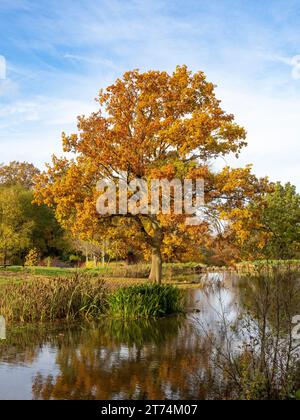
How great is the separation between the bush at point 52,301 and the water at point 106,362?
0.95 metres

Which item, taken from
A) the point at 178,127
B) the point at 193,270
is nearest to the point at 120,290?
the point at 178,127

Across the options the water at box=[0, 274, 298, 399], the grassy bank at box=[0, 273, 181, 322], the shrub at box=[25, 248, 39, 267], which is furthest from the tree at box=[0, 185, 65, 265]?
the water at box=[0, 274, 298, 399]

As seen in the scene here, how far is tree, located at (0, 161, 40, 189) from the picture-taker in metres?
61.7

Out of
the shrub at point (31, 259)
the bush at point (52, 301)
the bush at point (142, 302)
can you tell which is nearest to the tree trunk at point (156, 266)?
the bush at point (142, 302)

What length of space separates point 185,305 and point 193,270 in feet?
63.3

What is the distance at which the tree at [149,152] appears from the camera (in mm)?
20094

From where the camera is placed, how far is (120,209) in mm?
20656

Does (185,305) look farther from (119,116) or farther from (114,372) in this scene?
(114,372)

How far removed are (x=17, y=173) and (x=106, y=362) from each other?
2192 inches

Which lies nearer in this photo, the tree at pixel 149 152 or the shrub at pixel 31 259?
the tree at pixel 149 152

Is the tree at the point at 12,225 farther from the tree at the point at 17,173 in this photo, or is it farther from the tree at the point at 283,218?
the tree at the point at 283,218

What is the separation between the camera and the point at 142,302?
54.5 feet

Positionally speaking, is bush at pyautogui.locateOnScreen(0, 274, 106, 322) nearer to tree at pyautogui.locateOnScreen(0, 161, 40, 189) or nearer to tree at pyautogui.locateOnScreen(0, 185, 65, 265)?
tree at pyautogui.locateOnScreen(0, 185, 65, 265)

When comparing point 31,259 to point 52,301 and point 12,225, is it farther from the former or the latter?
point 52,301
